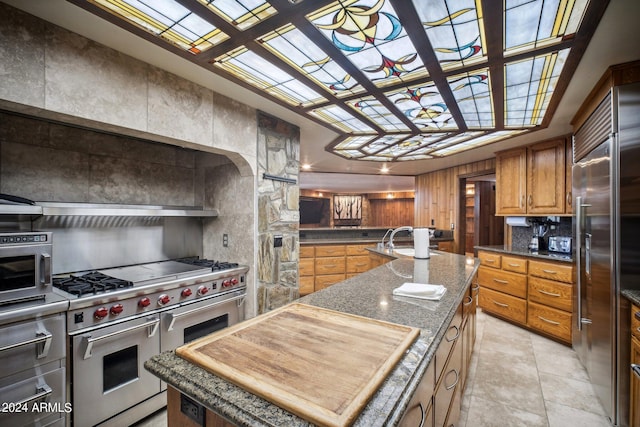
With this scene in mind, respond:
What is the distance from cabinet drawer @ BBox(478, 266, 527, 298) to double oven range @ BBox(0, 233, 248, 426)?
3.41 m

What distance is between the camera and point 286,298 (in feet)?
9.74

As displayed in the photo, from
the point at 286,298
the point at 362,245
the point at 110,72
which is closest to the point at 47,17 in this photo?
the point at 110,72

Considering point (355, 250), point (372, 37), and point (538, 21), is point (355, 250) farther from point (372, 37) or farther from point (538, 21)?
point (538, 21)

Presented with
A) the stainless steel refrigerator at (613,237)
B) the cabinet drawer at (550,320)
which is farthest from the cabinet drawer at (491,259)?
the stainless steel refrigerator at (613,237)

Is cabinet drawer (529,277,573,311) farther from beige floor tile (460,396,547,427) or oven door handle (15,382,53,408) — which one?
oven door handle (15,382,53,408)

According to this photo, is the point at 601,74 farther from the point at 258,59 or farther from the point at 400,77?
the point at 258,59

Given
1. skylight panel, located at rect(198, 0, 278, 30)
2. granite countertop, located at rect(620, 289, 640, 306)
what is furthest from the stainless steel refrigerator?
skylight panel, located at rect(198, 0, 278, 30)

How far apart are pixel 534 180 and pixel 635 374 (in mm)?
2585

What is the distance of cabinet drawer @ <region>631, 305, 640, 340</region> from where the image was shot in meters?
1.57

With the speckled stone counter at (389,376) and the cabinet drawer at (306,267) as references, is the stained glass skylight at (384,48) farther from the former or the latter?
the cabinet drawer at (306,267)

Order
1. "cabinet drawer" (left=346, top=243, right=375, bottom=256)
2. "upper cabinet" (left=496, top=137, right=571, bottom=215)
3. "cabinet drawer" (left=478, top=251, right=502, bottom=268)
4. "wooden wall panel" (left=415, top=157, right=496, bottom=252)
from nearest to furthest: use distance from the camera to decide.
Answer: "upper cabinet" (left=496, top=137, right=571, bottom=215)
"cabinet drawer" (left=478, top=251, right=502, bottom=268)
"cabinet drawer" (left=346, top=243, right=375, bottom=256)
"wooden wall panel" (left=415, top=157, right=496, bottom=252)

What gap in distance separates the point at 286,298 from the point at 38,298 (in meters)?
1.92

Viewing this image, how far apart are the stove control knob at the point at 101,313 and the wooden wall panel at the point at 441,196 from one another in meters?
5.32

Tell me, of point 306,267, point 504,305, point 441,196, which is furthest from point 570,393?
point 441,196
